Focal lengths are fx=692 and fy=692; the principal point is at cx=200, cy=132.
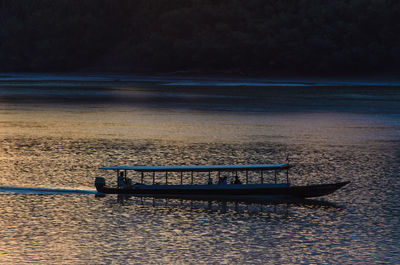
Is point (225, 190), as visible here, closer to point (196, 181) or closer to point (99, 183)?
point (196, 181)

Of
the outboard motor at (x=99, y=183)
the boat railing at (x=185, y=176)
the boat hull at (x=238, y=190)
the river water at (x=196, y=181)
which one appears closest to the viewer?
the river water at (x=196, y=181)

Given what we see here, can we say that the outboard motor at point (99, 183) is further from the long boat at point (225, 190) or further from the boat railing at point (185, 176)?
the boat railing at point (185, 176)

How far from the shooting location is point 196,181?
167 feet

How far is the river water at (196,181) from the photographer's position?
33781 millimetres

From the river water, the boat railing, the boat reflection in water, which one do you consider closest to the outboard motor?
the river water

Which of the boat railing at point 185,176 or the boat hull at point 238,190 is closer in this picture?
the boat hull at point 238,190

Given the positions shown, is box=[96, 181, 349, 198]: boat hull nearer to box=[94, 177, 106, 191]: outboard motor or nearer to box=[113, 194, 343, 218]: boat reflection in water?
box=[94, 177, 106, 191]: outboard motor

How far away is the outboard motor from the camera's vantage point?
1804 inches

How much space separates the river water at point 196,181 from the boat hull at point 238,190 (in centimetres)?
90

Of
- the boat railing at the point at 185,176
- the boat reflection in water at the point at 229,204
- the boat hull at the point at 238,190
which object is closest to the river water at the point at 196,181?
the boat reflection in water at the point at 229,204

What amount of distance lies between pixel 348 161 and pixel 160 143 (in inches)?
784

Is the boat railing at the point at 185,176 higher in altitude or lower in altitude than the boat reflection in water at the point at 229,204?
higher

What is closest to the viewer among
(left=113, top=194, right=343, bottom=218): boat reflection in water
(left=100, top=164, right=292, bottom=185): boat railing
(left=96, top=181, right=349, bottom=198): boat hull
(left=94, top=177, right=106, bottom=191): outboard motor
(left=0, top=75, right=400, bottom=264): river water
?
(left=0, top=75, right=400, bottom=264): river water

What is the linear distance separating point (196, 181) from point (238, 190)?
6.41 m
